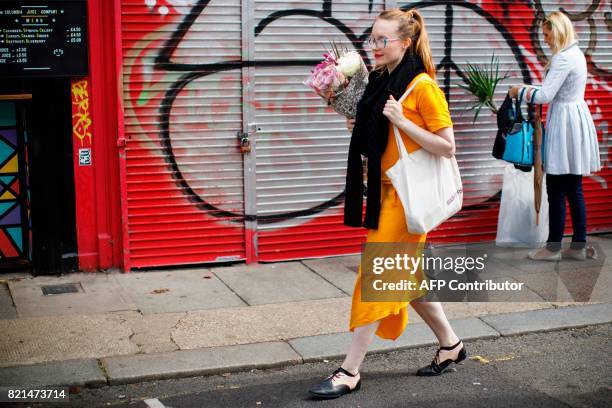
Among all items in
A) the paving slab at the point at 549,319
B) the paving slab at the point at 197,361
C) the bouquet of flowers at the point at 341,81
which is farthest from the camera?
the paving slab at the point at 549,319

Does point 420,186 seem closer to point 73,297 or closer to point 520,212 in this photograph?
point 73,297

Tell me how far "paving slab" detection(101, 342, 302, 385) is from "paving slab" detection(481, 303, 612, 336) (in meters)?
1.57

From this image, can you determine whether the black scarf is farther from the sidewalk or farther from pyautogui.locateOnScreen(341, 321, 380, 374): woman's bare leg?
the sidewalk

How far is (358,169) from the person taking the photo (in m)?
5.07

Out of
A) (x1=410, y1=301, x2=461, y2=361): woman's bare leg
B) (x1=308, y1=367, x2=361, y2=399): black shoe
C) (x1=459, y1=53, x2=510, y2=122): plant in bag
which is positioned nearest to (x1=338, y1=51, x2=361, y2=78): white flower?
(x1=410, y1=301, x2=461, y2=361): woman's bare leg

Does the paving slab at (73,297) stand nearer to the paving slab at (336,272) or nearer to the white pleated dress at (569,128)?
the paving slab at (336,272)

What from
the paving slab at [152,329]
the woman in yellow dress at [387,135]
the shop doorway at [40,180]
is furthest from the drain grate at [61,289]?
the woman in yellow dress at [387,135]

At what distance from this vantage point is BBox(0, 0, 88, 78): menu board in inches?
268

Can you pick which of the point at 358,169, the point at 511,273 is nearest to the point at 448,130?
the point at 358,169

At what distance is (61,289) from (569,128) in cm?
440

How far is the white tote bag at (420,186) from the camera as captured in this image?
4.79m

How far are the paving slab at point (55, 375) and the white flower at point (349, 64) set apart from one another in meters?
2.25

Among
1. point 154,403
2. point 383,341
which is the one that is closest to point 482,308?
point 383,341

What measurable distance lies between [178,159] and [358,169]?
8.80 ft
